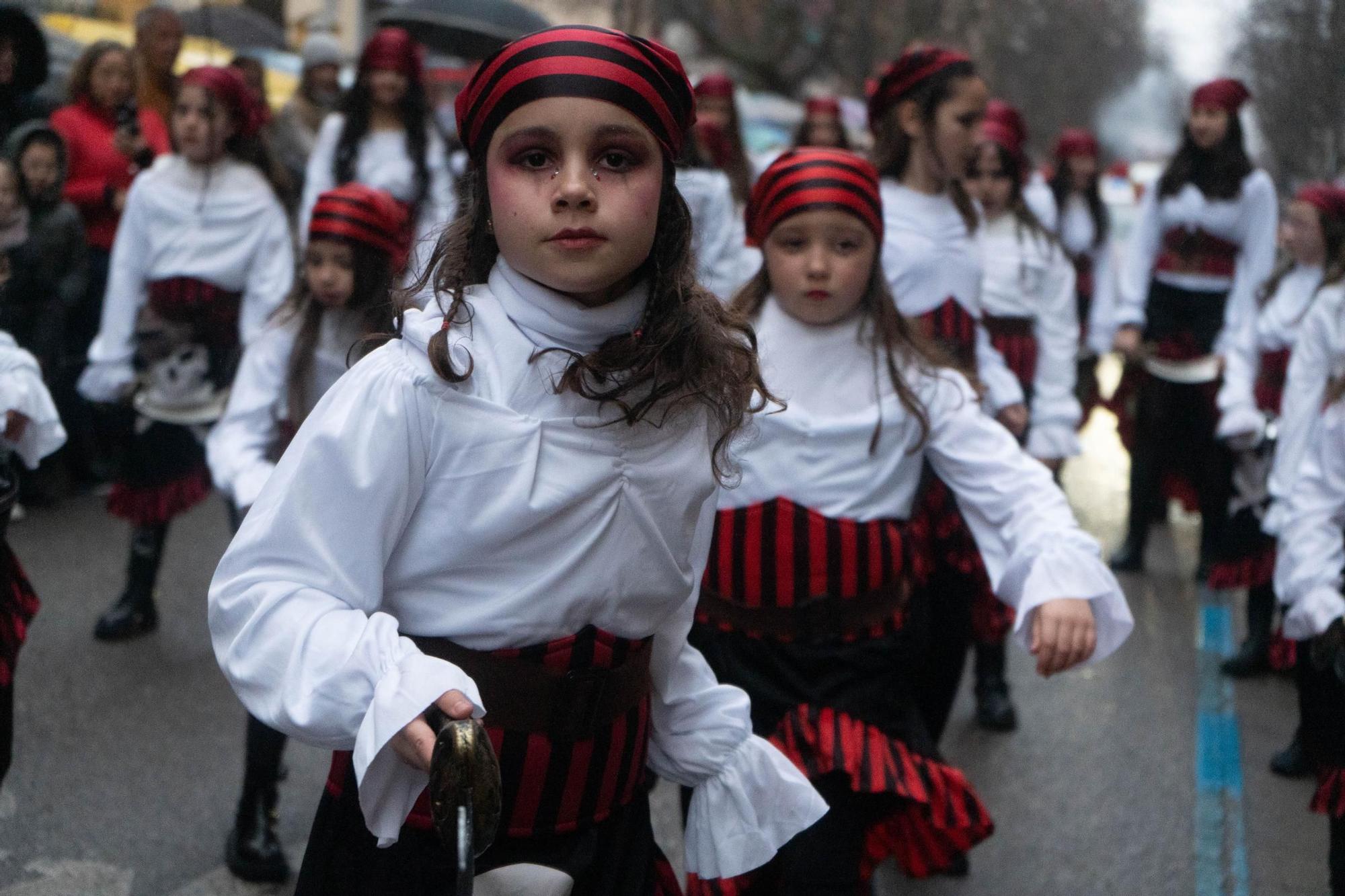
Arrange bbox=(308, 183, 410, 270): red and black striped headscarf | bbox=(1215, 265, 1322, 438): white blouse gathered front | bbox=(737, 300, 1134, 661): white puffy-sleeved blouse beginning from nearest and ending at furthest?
bbox=(737, 300, 1134, 661): white puffy-sleeved blouse < bbox=(308, 183, 410, 270): red and black striped headscarf < bbox=(1215, 265, 1322, 438): white blouse gathered front

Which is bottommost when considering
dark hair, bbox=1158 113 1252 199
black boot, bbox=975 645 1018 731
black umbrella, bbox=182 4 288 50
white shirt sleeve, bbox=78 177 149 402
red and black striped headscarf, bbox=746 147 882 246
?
black umbrella, bbox=182 4 288 50

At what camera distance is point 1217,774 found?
5.80 m

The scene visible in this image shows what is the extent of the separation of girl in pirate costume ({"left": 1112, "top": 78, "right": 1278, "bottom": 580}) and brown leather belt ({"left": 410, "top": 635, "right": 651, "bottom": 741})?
5.91 meters

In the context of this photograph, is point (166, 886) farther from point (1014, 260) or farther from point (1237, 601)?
point (1237, 601)

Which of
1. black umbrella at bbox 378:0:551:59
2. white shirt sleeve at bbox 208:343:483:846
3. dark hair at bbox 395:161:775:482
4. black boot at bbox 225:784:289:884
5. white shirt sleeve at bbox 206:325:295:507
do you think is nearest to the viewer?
white shirt sleeve at bbox 208:343:483:846

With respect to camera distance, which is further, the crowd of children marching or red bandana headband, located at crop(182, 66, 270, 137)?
red bandana headband, located at crop(182, 66, 270, 137)

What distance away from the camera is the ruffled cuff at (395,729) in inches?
79.4

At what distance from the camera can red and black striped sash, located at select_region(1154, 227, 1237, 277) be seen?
8.04 m

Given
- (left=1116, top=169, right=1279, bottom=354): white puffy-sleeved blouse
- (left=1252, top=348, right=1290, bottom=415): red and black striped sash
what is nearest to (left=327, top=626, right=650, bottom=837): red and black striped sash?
(left=1252, top=348, right=1290, bottom=415): red and black striped sash

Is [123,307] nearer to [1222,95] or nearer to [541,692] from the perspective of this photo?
[541,692]

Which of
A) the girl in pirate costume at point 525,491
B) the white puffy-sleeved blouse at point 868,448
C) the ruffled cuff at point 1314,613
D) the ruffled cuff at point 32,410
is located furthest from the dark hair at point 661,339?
the ruffled cuff at point 1314,613

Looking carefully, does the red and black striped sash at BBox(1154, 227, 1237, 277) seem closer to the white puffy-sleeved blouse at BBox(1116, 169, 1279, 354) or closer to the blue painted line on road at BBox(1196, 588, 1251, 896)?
the white puffy-sleeved blouse at BBox(1116, 169, 1279, 354)

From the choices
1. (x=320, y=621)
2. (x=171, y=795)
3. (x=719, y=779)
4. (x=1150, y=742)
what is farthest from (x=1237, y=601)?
(x=320, y=621)

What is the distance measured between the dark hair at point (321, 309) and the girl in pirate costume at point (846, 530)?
1341 mm
